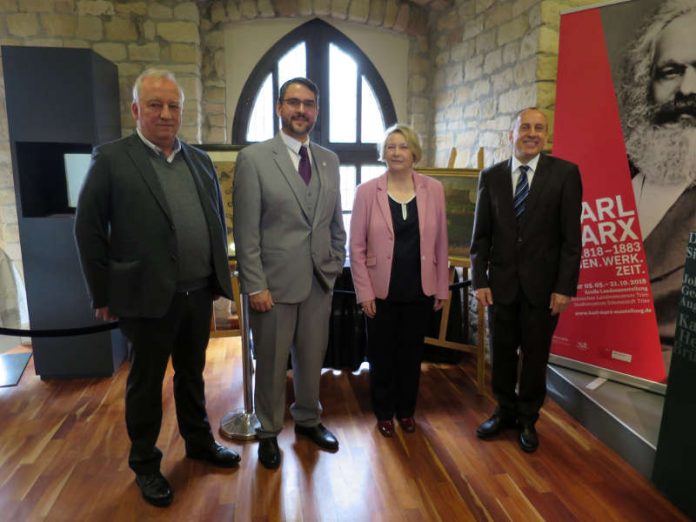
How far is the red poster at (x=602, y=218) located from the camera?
2.93 metres

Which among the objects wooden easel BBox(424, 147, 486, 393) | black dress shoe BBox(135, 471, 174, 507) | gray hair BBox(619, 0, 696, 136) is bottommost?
black dress shoe BBox(135, 471, 174, 507)

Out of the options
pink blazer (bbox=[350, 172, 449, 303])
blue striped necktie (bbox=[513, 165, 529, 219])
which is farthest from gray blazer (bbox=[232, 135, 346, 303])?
blue striped necktie (bbox=[513, 165, 529, 219])

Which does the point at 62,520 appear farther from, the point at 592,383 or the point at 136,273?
the point at 592,383

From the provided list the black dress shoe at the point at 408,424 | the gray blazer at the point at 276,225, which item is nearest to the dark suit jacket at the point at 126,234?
the gray blazer at the point at 276,225

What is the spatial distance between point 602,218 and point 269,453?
2322 millimetres

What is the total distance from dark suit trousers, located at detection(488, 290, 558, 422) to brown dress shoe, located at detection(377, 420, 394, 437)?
1.94 feet

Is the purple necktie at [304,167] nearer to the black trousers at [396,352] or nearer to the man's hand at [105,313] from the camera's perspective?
the black trousers at [396,352]

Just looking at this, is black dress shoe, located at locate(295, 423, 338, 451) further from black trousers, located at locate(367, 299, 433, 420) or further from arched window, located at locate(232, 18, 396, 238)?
arched window, located at locate(232, 18, 396, 238)

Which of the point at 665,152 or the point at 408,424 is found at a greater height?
the point at 665,152

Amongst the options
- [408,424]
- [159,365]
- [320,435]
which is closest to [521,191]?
[408,424]

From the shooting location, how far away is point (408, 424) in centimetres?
276

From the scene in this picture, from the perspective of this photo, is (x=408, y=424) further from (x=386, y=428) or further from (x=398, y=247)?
(x=398, y=247)

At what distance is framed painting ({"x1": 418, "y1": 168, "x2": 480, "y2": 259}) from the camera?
3.29 m

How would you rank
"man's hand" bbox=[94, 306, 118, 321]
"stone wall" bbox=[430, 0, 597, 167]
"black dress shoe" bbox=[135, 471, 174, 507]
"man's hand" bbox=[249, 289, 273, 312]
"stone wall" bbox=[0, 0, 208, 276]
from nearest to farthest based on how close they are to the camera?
1. "man's hand" bbox=[94, 306, 118, 321]
2. "black dress shoe" bbox=[135, 471, 174, 507]
3. "man's hand" bbox=[249, 289, 273, 312]
4. "stone wall" bbox=[430, 0, 597, 167]
5. "stone wall" bbox=[0, 0, 208, 276]
